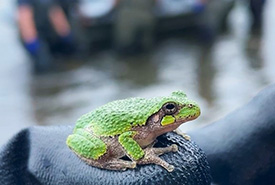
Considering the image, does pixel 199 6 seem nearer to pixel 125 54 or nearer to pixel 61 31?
pixel 125 54

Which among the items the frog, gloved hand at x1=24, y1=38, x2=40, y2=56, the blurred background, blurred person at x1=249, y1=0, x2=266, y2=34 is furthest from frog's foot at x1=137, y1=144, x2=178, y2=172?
blurred person at x1=249, y1=0, x2=266, y2=34

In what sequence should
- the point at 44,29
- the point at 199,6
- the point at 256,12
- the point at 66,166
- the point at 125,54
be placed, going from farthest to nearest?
the point at 256,12 < the point at 199,6 < the point at 125,54 < the point at 44,29 < the point at 66,166

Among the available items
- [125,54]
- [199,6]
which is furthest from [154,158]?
[199,6]

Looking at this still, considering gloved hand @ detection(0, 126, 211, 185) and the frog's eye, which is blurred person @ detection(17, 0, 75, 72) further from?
the frog's eye

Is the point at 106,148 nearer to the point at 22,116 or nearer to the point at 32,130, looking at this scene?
the point at 32,130

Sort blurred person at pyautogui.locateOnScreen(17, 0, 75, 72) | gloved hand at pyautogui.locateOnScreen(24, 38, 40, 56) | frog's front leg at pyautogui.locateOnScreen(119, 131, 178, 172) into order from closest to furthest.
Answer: frog's front leg at pyautogui.locateOnScreen(119, 131, 178, 172)
blurred person at pyautogui.locateOnScreen(17, 0, 75, 72)
gloved hand at pyautogui.locateOnScreen(24, 38, 40, 56)

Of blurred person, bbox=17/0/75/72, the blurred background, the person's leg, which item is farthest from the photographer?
the person's leg

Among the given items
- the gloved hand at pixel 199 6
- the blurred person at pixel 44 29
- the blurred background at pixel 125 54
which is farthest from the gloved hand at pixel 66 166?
the gloved hand at pixel 199 6
